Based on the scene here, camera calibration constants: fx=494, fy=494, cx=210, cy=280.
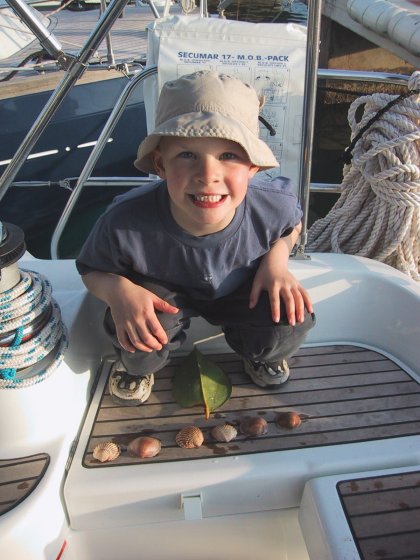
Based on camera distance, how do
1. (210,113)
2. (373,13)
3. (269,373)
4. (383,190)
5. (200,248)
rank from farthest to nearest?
(373,13) → (383,190) → (269,373) → (200,248) → (210,113)

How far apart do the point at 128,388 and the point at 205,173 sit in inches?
25.1

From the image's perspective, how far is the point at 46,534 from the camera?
3.34 ft

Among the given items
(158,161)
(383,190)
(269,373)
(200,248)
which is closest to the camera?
(158,161)

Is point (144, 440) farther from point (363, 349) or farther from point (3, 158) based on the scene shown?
point (3, 158)

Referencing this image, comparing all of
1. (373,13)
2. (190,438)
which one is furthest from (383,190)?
A: (373,13)

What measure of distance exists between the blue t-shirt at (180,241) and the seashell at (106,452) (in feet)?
1.40

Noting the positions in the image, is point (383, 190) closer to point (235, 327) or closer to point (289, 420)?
point (235, 327)

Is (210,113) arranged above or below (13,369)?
above

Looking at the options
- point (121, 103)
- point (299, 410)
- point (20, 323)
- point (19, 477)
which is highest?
point (121, 103)

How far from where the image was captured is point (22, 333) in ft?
3.54

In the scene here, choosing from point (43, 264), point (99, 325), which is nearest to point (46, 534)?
point (99, 325)

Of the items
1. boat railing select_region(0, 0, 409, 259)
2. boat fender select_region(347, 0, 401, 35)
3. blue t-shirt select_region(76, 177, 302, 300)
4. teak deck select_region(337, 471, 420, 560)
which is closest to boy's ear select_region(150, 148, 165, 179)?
blue t-shirt select_region(76, 177, 302, 300)

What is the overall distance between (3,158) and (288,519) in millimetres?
2938

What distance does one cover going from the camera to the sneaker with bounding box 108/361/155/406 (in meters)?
1.33
